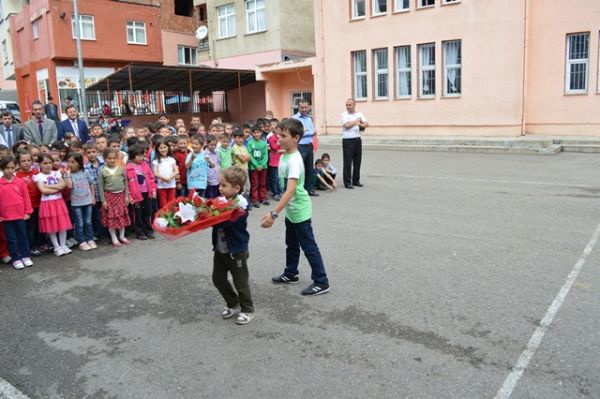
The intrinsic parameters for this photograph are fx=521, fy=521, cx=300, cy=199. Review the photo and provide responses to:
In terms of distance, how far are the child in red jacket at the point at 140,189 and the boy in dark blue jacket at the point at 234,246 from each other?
3554mm

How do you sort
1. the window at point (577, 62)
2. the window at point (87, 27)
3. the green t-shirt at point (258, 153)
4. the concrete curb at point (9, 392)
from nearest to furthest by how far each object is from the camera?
1. the concrete curb at point (9, 392)
2. the green t-shirt at point (258, 153)
3. the window at point (577, 62)
4. the window at point (87, 27)

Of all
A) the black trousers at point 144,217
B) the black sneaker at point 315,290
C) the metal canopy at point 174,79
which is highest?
the metal canopy at point 174,79

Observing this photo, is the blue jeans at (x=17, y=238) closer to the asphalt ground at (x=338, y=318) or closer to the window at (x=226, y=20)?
the asphalt ground at (x=338, y=318)

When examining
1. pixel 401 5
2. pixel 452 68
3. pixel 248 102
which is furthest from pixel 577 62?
pixel 248 102

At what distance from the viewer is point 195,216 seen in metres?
4.41

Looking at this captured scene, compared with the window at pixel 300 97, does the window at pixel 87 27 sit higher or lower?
higher

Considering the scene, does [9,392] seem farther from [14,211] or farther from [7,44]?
[7,44]

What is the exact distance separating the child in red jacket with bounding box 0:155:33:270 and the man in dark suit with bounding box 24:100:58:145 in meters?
3.30

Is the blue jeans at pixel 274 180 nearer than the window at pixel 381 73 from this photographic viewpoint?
Yes

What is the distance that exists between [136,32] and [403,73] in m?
20.2

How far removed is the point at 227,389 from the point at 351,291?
6.73ft

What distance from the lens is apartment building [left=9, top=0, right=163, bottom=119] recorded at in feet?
102

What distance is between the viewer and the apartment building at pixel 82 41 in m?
31.0

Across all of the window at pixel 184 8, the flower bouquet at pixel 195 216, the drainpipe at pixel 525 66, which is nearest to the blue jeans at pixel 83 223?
the flower bouquet at pixel 195 216
